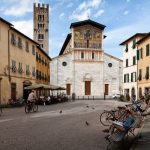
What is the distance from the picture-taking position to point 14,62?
41219 millimetres

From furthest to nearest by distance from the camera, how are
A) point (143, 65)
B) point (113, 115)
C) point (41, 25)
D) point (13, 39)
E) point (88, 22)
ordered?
point (41, 25)
point (88, 22)
point (143, 65)
point (13, 39)
point (113, 115)

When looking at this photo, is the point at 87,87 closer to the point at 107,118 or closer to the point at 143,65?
the point at 143,65

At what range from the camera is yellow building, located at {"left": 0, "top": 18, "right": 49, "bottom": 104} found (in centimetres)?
3716

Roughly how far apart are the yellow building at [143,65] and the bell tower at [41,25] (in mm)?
62560

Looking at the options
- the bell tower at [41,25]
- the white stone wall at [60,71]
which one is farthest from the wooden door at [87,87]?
the bell tower at [41,25]

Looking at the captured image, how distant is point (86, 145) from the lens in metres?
10.3

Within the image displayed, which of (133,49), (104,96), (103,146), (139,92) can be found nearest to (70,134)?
(103,146)

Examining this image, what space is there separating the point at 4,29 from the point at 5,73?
4727 mm

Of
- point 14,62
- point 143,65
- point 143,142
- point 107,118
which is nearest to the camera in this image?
point 143,142

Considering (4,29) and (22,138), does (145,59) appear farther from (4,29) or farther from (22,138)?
(22,138)

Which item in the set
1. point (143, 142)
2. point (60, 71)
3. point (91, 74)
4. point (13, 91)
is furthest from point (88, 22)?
point (143, 142)

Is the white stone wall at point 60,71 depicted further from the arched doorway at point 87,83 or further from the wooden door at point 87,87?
the wooden door at point 87,87

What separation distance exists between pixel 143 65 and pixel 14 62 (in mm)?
19786

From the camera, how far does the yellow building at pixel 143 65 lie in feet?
159
